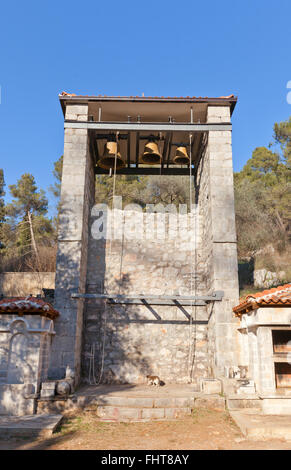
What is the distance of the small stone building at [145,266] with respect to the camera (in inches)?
331

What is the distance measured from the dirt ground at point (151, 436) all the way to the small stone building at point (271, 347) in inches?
35.2

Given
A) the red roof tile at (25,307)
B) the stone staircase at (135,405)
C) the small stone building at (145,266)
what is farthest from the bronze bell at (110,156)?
the stone staircase at (135,405)

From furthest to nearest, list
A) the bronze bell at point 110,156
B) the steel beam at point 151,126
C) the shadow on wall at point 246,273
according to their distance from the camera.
Answer: the shadow on wall at point 246,273, the bronze bell at point 110,156, the steel beam at point 151,126

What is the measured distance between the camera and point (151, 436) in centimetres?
569

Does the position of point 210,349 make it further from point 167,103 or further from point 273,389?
point 167,103

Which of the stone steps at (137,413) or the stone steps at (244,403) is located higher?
the stone steps at (244,403)

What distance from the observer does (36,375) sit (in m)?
6.95

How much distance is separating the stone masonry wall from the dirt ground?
2.44m

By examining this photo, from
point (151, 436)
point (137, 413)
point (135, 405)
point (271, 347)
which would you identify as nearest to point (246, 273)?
point (271, 347)

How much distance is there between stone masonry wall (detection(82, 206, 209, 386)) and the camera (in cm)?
916

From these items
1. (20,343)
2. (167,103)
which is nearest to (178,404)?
(20,343)

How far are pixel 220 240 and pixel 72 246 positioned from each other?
351cm

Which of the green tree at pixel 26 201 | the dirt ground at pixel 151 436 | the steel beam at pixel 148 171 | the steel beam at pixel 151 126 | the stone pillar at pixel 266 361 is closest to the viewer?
the dirt ground at pixel 151 436

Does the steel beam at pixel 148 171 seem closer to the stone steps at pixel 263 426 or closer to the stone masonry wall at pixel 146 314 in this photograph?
the stone masonry wall at pixel 146 314
